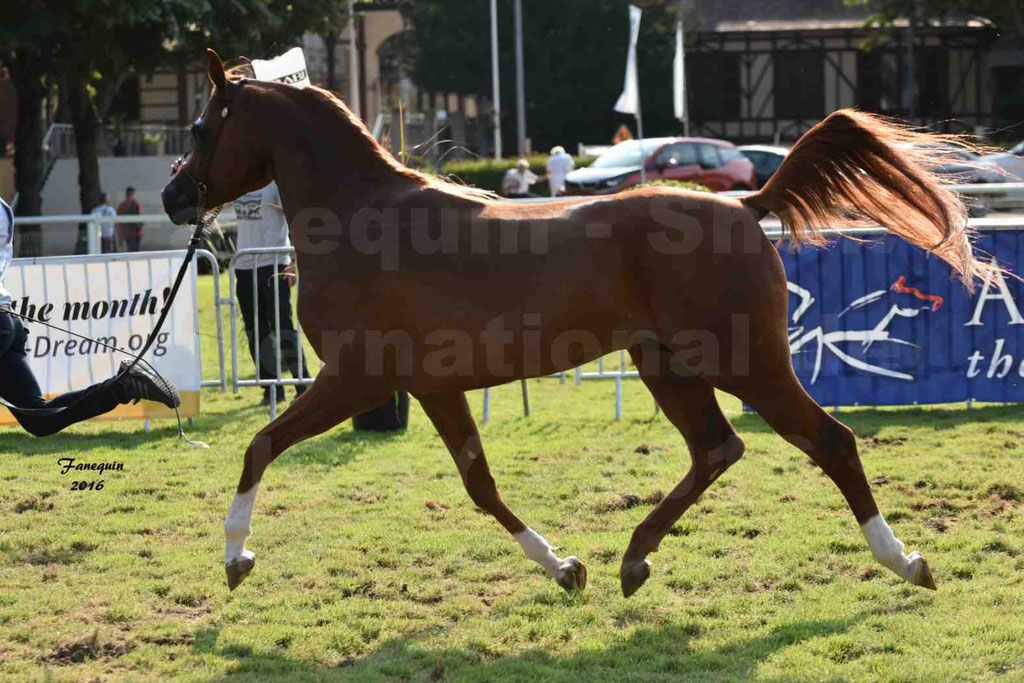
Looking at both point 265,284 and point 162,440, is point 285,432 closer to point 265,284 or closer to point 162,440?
point 162,440

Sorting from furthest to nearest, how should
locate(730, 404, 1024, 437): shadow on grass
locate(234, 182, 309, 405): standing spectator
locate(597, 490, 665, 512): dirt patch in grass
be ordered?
locate(234, 182, 309, 405): standing spectator
locate(730, 404, 1024, 437): shadow on grass
locate(597, 490, 665, 512): dirt patch in grass

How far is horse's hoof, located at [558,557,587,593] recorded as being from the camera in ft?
17.1

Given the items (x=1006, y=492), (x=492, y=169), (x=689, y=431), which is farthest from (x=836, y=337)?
(x=492, y=169)

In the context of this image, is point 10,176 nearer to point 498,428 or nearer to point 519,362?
point 498,428

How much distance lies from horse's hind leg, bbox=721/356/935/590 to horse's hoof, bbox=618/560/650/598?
76 cm

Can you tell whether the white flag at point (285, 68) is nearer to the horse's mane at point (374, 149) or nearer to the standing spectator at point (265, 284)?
the standing spectator at point (265, 284)

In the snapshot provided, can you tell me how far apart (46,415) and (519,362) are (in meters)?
2.65

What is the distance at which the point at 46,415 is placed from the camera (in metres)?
6.26

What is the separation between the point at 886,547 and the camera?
4.92m

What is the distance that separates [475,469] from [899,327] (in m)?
4.66

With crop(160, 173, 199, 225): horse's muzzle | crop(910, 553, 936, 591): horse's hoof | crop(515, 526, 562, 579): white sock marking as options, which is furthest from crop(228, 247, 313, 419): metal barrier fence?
crop(910, 553, 936, 591): horse's hoof

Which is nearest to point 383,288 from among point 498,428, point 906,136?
point 906,136

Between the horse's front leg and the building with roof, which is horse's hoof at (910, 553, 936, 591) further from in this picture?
the building with roof

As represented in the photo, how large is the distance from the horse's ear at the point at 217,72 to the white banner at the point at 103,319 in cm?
392
